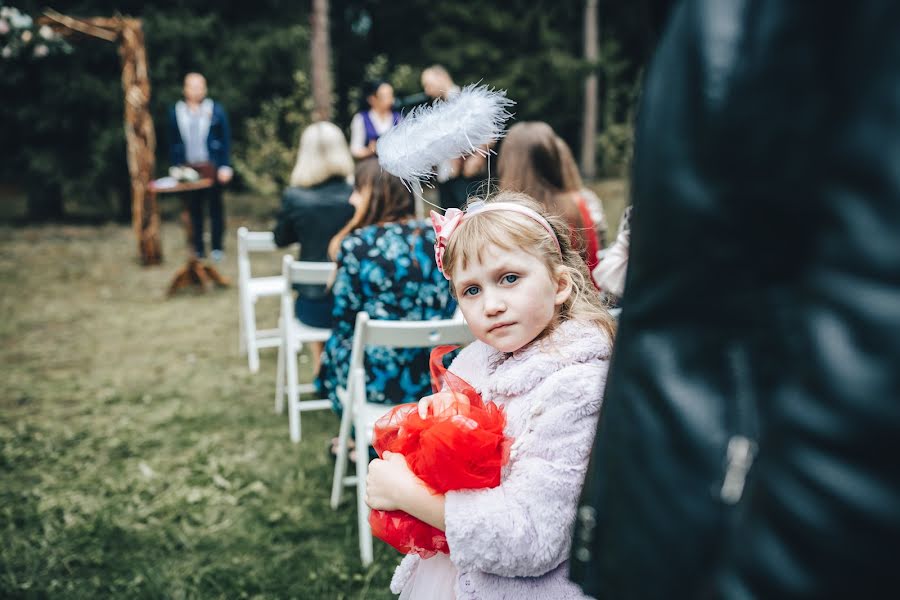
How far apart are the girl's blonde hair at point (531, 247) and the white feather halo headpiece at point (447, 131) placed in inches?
6.5

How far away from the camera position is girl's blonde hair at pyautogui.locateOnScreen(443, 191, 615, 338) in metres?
1.55

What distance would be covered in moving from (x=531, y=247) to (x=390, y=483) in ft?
1.88

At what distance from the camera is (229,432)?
440 cm

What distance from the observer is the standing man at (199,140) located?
8.59 m

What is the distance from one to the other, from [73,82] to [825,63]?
552 inches

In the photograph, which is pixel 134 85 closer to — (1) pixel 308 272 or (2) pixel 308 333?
(2) pixel 308 333

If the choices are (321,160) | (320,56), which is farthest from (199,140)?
(321,160)

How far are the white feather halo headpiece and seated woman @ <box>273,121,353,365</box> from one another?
2.85 m

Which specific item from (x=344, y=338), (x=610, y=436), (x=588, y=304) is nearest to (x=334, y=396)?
(x=344, y=338)

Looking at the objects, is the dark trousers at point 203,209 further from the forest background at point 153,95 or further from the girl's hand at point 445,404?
the girl's hand at point 445,404

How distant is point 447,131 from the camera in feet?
5.73

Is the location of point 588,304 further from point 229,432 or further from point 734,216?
point 229,432

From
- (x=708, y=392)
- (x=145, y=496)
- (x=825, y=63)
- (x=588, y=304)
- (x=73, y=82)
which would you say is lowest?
(x=145, y=496)

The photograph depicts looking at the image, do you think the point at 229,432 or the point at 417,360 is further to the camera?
the point at 229,432
